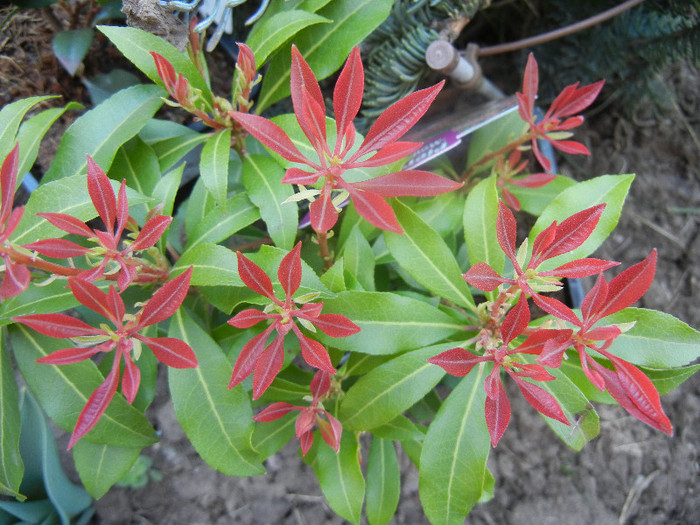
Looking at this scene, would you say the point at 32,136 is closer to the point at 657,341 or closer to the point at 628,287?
the point at 628,287

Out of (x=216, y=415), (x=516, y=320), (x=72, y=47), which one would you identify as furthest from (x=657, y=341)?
(x=72, y=47)

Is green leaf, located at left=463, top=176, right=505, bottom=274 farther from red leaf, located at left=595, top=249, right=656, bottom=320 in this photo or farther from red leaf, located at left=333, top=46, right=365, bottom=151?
red leaf, located at left=333, top=46, right=365, bottom=151

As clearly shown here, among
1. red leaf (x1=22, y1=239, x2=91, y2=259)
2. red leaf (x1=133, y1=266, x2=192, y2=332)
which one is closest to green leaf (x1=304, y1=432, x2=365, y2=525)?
red leaf (x1=133, y1=266, x2=192, y2=332)

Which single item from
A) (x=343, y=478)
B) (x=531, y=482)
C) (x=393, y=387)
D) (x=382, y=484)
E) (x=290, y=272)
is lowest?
(x=531, y=482)

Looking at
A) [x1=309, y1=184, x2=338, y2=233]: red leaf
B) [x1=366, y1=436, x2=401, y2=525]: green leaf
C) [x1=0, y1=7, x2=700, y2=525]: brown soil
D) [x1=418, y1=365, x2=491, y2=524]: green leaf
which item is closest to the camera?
[x1=309, y1=184, x2=338, y2=233]: red leaf

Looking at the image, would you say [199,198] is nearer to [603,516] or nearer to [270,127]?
[270,127]

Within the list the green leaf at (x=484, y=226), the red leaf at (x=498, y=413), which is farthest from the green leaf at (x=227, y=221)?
the red leaf at (x=498, y=413)
